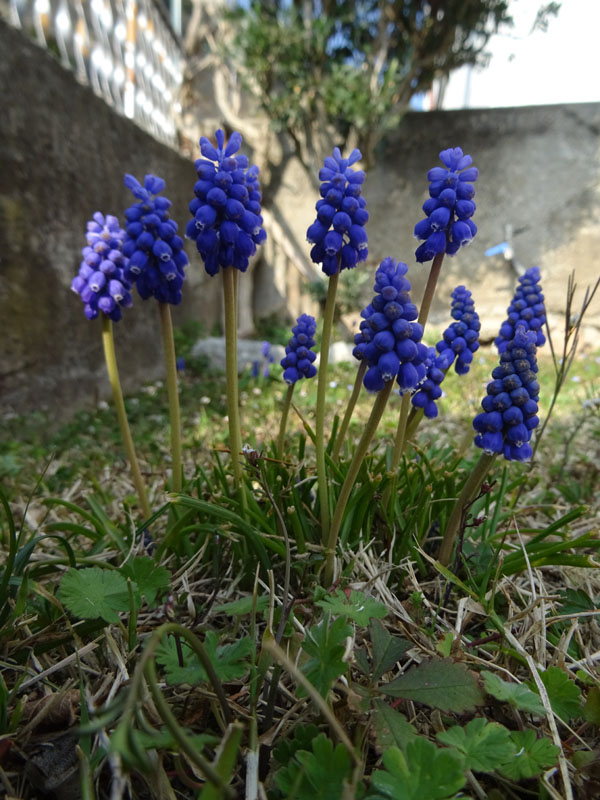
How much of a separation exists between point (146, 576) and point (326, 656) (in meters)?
0.67

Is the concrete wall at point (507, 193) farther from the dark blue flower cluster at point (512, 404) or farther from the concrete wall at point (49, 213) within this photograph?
the dark blue flower cluster at point (512, 404)

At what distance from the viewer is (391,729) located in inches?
46.3

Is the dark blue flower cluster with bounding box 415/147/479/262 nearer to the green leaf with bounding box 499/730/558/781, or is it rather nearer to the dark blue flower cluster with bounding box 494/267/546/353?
the dark blue flower cluster with bounding box 494/267/546/353

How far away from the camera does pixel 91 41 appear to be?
5.61m

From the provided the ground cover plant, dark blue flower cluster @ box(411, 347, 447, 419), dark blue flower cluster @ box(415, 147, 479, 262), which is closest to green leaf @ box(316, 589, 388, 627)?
the ground cover plant

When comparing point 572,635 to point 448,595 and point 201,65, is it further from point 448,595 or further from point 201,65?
point 201,65

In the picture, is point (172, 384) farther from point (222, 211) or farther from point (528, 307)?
point (528, 307)

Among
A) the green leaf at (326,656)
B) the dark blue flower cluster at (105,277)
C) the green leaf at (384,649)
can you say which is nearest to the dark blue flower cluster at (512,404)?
the green leaf at (384,649)

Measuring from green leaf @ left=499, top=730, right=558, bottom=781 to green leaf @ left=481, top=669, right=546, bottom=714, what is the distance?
0.20ft

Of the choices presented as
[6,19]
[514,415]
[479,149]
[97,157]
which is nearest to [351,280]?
[479,149]

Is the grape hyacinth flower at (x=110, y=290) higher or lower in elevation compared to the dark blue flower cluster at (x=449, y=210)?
lower

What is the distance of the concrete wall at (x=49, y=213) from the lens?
13.4 ft

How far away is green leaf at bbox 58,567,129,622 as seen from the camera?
1.43 metres

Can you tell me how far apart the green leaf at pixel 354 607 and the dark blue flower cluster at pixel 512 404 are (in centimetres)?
62
